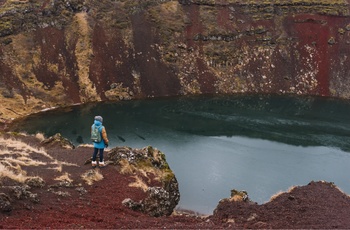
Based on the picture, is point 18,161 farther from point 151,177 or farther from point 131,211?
point 131,211

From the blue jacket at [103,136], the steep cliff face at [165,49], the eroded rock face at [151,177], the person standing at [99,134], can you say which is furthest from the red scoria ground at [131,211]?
the steep cliff face at [165,49]

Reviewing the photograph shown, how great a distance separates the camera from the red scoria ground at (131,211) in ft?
43.9

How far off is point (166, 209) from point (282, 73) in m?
61.7

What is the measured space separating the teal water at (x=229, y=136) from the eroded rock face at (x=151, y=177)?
7.82 meters

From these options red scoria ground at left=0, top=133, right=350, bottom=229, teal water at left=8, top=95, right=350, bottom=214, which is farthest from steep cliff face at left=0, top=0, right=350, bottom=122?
red scoria ground at left=0, top=133, right=350, bottom=229

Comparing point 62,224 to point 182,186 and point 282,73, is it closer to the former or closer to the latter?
point 182,186

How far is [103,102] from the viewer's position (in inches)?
2505

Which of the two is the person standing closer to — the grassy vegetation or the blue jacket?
the blue jacket

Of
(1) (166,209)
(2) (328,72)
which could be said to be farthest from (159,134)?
(2) (328,72)

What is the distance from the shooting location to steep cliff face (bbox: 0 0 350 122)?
63.6 meters

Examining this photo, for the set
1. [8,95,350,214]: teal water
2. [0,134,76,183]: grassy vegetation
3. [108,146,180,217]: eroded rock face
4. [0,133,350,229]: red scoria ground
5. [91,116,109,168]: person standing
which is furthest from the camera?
[8,95,350,214]: teal water

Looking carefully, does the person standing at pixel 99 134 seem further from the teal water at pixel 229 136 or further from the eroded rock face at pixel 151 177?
the teal water at pixel 229 136

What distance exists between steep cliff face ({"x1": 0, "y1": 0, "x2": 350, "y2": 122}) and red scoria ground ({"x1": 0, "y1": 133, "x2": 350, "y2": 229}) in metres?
40.5

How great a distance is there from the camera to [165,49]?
243 feet
